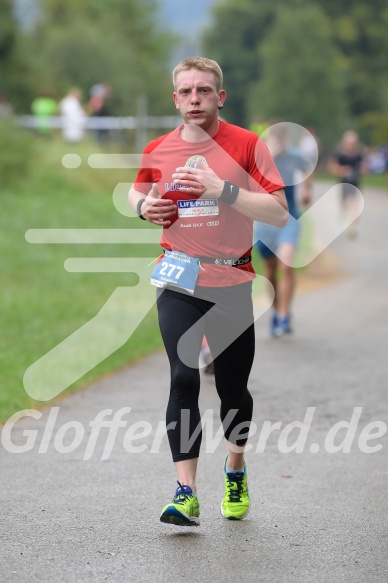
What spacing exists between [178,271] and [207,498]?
1306 mm

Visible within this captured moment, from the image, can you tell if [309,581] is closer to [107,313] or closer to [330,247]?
[107,313]

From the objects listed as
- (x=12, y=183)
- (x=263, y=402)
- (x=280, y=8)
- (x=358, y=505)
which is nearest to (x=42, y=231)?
(x=12, y=183)

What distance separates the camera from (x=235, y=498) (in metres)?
6.08

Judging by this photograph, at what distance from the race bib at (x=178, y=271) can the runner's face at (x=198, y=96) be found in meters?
0.60

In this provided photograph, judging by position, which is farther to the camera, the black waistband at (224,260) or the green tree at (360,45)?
the green tree at (360,45)

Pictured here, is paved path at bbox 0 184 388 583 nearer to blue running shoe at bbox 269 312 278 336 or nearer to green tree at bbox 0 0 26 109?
blue running shoe at bbox 269 312 278 336

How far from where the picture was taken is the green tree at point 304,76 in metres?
84.7

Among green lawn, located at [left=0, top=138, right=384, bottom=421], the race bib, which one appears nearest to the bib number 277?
the race bib

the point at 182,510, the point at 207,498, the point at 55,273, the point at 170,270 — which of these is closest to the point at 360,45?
the point at 55,273

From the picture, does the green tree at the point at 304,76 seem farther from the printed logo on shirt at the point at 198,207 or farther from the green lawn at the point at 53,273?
the printed logo on shirt at the point at 198,207

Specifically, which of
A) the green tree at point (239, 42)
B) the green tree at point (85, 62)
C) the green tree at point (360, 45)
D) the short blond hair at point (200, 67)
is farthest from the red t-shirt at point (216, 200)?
the green tree at point (239, 42)

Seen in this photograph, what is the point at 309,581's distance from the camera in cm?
500

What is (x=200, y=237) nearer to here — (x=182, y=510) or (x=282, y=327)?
(x=182, y=510)

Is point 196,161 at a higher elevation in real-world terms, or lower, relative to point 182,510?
higher
